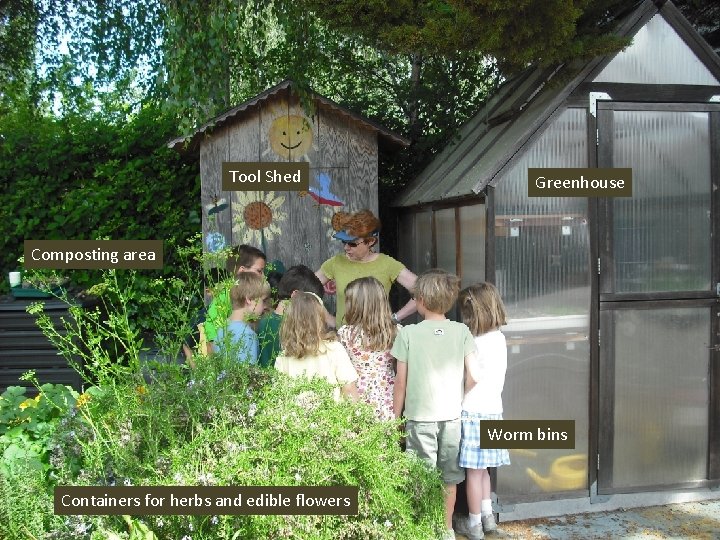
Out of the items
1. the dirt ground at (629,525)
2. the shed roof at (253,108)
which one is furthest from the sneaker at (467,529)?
the shed roof at (253,108)

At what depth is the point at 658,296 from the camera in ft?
15.6

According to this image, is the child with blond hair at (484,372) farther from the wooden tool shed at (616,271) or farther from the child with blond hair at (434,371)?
the wooden tool shed at (616,271)

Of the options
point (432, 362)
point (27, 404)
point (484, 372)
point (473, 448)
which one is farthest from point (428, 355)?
point (27, 404)

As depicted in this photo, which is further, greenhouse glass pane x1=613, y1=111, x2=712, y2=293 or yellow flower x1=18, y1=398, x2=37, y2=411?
greenhouse glass pane x1=613, y1=111, x2=712, y2=293

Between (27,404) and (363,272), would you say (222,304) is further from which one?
(363,272)

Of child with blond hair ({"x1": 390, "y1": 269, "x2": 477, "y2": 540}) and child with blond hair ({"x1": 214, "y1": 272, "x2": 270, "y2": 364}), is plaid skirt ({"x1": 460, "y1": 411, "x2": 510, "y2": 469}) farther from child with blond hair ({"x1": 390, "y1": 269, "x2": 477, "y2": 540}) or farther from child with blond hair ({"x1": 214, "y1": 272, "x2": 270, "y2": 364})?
child with blond hair ({"x1": 214, "y1": 272, "x2": 270, "y2": 364})

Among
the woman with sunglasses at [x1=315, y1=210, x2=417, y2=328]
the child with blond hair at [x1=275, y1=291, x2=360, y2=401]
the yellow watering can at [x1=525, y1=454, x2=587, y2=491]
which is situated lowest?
the yellow watering can at [x1=525, y1=454, x2=587, y2=491]

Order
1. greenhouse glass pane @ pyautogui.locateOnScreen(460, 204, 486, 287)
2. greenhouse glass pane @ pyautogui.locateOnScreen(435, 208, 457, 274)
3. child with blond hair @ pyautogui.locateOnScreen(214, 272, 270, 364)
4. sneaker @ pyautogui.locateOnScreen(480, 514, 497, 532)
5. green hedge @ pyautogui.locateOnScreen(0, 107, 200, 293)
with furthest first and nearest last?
green hedge @ pyautogui.locateOnScreen(0, 107, 200, 293) < greenhouse glass pane @ pyautogui.locateOnScreen(435, 208, 457, 274) < greenhouse glass pane @ pyautogui.locateOnScreen(460, 204, 486, 287) < sneaker @ pyautogui.locateOnScreen(480, 514, 497, 532) < child with blond hair @ pyautogui.locateOnScreen(214, 272, 270, 364)

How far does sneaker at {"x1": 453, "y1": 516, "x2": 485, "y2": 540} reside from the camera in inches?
170

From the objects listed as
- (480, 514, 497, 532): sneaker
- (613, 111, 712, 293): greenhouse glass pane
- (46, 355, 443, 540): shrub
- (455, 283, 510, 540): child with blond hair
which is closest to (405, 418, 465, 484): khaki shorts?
(455, 283, 510, 540): child with blond hair

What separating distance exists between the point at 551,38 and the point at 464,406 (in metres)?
2.28

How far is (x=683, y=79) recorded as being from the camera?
4.76 m

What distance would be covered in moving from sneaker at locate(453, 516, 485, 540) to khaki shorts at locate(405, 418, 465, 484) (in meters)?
0.40

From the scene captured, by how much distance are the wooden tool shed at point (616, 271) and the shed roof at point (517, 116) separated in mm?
16
